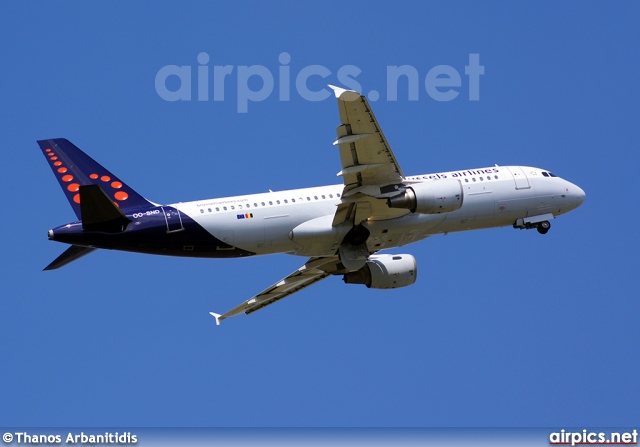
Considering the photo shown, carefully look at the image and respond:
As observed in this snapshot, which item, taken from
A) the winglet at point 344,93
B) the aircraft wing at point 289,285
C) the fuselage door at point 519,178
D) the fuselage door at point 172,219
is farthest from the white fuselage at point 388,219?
the winglet at point 344,93

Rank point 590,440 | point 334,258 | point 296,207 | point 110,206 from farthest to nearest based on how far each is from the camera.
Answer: point 334,258 → point 296,207 → point 110,206 → point 590,440

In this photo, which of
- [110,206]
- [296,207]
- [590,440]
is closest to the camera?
[590,440]

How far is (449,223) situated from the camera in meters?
61.2

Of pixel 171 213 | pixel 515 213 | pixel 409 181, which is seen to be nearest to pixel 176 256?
pixel 171 213

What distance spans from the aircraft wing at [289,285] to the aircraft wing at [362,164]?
638 cm

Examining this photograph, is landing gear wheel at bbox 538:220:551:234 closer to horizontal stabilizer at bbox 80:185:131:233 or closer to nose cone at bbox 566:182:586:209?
nose cone at bbox 566:182:586:209

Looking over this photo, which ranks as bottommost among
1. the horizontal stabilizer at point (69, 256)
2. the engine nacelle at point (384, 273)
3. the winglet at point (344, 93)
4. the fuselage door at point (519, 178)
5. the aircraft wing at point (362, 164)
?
the horizontal stabilizer at point (69, 256)

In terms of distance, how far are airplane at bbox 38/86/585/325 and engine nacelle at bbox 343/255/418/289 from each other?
163cm

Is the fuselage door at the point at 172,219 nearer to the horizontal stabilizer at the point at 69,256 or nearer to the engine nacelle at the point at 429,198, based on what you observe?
the horizontal stabilizer at the point at 69,256

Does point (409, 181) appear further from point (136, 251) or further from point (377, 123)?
point (136, 251)

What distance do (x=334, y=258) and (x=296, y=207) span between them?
19.5 feet

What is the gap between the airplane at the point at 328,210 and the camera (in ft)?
181

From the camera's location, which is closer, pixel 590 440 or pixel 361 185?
pixel 590 440

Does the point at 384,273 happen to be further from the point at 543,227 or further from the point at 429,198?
the point at 429,198
